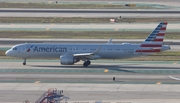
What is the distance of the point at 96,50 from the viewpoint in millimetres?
78938

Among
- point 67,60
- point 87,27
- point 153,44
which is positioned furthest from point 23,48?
point 87,27

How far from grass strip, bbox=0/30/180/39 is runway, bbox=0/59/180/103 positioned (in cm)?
2374

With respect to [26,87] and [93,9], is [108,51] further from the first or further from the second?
[93,9]

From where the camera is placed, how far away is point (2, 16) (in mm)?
132250

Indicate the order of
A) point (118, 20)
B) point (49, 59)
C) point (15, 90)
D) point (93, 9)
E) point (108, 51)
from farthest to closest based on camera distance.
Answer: point (93, 9) → point (118, 20) → point (49, 59) → point (108, 51) → point (15, 90)

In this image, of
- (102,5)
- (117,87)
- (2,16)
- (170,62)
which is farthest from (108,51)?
(102,5)

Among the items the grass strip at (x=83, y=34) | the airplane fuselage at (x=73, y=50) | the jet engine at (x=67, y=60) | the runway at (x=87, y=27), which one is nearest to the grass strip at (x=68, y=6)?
the runway at (x=87, y=27)

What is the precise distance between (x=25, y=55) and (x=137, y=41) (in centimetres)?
2715

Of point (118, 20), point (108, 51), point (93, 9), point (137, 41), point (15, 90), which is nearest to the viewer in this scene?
point (15, 90)

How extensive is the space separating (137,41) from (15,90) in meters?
43.4

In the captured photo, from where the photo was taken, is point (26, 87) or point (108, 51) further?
point (108, 51)

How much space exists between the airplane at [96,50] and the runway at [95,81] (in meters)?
1.29

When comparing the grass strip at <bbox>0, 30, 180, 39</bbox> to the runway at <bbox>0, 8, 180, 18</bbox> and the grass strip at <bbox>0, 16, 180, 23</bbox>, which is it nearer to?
the grass strip at <bbox>0, 16, 180, 23</bbox>

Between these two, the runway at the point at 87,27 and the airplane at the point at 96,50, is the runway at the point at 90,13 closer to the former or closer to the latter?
the runway at the point at 87,27
